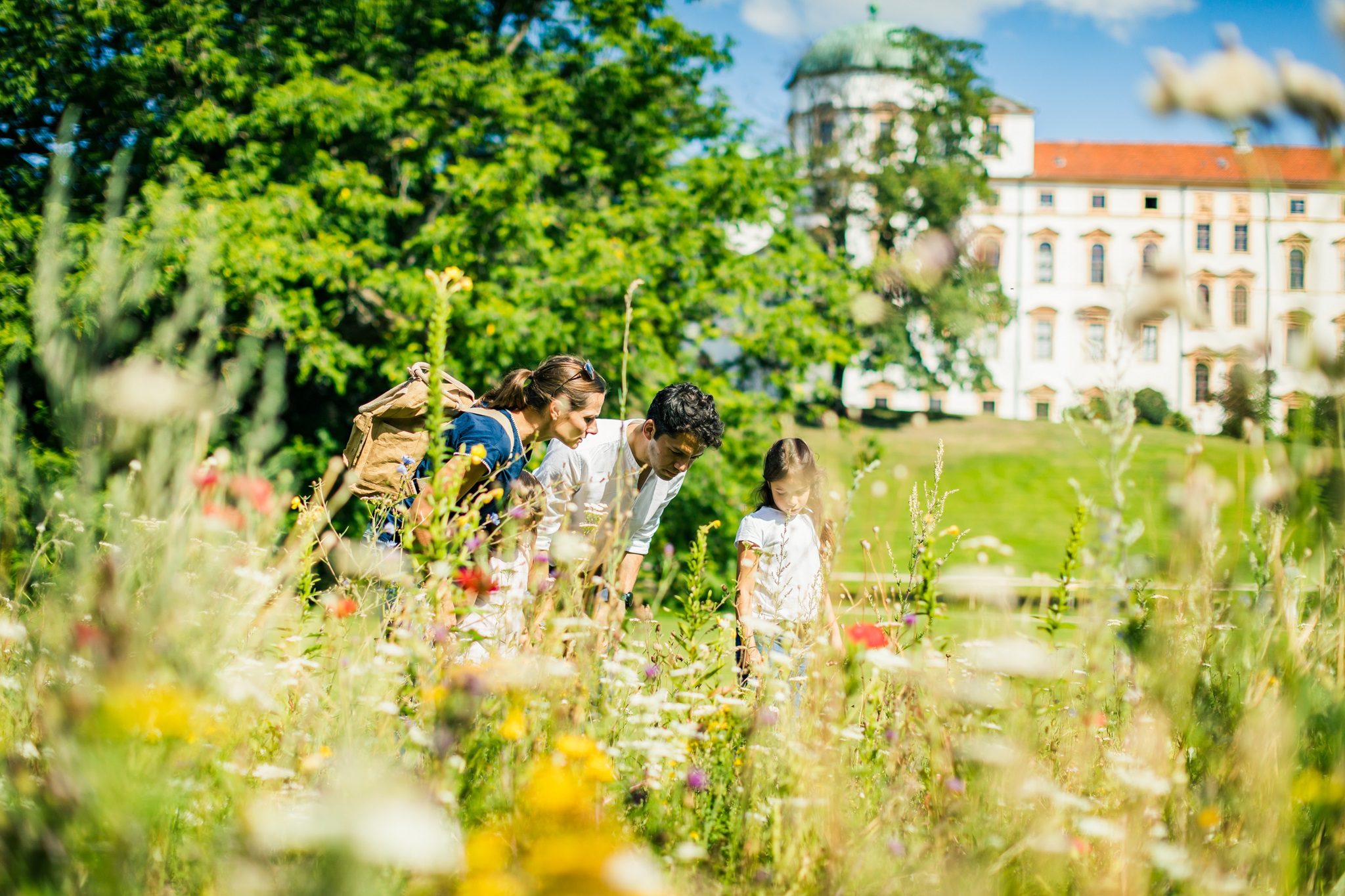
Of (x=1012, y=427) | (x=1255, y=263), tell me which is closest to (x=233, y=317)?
(x=1012, y=427)

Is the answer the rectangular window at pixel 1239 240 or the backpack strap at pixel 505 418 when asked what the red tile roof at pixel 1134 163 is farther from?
the backpack strap at pixel 505 418

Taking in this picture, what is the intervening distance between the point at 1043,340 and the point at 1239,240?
48.1 feet

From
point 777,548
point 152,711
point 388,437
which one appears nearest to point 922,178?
point 777,548

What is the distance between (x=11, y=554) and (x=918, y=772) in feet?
6.64

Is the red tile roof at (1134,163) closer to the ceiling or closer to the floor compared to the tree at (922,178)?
closer to the ceiling

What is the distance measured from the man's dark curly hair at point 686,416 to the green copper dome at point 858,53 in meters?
22.4

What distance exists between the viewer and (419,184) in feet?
40.6

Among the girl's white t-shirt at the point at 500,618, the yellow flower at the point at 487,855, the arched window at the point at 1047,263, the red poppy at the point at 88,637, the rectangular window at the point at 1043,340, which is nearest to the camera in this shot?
the yellow flower at the point at 487,855

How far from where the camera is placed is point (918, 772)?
217 centimetres

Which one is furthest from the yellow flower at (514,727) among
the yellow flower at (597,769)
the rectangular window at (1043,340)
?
the rectangular window at (1043,340)

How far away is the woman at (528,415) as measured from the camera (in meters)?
3.27

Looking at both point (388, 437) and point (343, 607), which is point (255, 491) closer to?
point (343, 607)

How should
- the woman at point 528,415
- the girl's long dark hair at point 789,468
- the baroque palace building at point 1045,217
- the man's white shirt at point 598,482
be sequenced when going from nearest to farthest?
the woman at point 528,415, the man's white shirt at point 598,482, the girl's long dark hair at point 789,468, the baroque palace building at point 1045,217

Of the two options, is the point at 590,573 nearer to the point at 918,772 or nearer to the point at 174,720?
the point at 918,772
